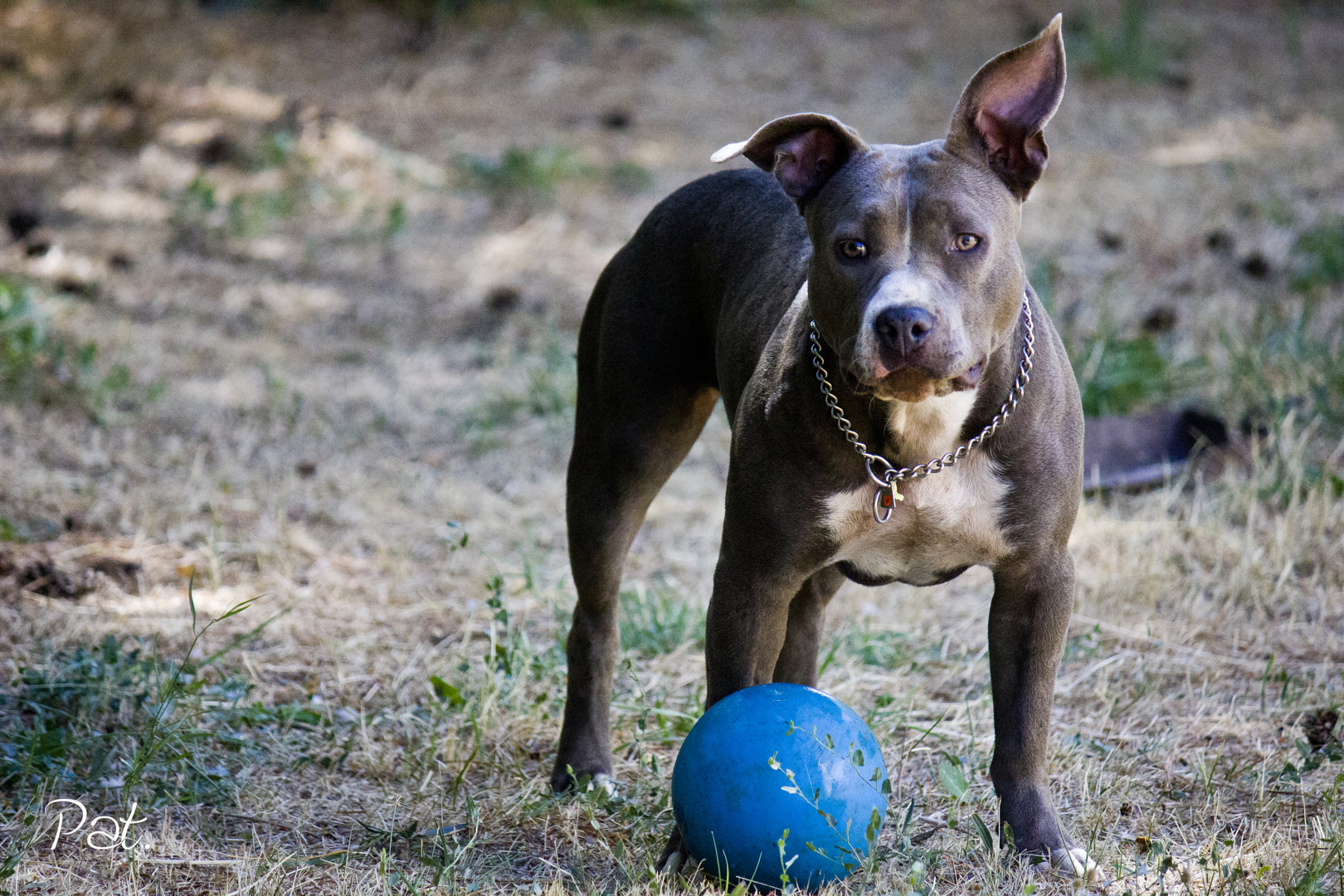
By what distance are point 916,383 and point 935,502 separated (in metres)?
0.36

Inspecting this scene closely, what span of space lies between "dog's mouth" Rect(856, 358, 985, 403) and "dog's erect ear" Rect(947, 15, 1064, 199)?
52 centimetres

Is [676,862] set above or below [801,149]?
below

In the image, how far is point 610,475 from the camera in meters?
3.82

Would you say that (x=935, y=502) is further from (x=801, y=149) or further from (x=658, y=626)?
(x=658, y=626)

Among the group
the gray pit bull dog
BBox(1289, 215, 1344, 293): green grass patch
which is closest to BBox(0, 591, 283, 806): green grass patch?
the gray pit bull dog

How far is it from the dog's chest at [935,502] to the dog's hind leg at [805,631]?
30.2 inches

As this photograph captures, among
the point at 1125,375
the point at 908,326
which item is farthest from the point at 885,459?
the point at 1125,375

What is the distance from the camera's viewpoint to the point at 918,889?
9.84ft

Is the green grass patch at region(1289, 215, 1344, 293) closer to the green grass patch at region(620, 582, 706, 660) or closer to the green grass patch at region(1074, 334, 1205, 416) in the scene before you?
the green grass patch at region(1074, 334, 1205, 416)

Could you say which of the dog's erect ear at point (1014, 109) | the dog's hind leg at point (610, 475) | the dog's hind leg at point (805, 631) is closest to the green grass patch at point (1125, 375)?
the dog's hind leg at point (805, 631)

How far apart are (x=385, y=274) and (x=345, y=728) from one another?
5263mm

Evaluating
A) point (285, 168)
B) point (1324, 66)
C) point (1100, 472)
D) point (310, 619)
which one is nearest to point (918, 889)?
point (310, 619)

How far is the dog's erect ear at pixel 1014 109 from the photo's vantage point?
2973 mm

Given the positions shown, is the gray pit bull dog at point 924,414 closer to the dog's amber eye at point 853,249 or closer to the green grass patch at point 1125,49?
the dog's amber eye at point 853,249
